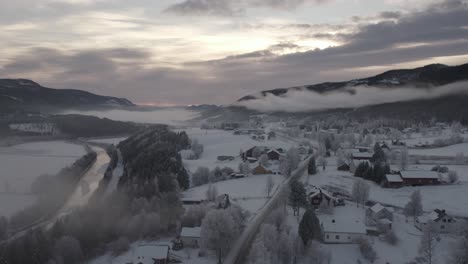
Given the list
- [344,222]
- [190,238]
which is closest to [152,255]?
[190,238]

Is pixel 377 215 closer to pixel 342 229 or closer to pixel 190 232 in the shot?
pixel 342 229

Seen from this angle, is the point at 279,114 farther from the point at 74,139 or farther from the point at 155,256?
the point at 155,256

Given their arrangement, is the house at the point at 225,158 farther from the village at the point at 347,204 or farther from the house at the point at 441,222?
the house at the point at 441,222

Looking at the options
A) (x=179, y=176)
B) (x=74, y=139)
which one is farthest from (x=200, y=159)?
(x=74, y=139)

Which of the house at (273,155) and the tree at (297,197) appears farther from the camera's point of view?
the house at (273,155)

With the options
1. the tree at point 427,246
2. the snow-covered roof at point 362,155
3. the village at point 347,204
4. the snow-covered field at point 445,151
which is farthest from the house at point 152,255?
the snow-covered field at point 445,151
